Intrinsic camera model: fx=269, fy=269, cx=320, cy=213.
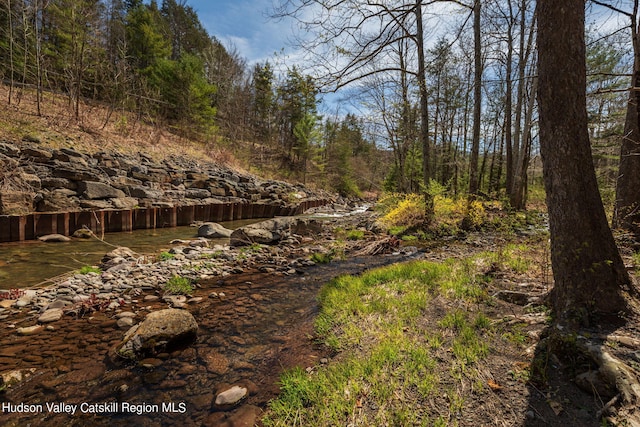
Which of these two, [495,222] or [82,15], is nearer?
[495,222]

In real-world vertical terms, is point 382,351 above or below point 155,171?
below

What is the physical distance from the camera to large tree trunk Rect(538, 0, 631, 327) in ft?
Answer: 7.73

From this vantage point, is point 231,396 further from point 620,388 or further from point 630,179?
point 630,179

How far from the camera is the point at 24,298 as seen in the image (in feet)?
13.6

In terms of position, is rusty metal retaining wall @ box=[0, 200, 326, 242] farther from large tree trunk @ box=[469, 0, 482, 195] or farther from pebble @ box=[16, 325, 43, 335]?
large tree trunk @ box=[469, 0, 482, 195]

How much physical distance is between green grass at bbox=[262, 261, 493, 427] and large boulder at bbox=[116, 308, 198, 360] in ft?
4.90

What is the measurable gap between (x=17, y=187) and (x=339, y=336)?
435 inches

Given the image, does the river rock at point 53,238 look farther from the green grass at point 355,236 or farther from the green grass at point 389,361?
the green grass at point 355,236

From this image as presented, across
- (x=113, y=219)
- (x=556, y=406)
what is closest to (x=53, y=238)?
(x=113, y=219)

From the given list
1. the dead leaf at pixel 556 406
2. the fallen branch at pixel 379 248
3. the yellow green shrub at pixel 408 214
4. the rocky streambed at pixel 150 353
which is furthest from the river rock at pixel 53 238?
the dead leaf at pixel 556 406

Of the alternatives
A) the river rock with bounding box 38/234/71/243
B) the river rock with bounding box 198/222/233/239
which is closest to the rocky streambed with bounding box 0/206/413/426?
the river rock with bounding box 38/234/71/243

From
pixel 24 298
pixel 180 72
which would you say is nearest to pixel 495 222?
pixel 24 298

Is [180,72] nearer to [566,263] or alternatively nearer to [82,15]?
[82,15]

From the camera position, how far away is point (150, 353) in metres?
3.00
